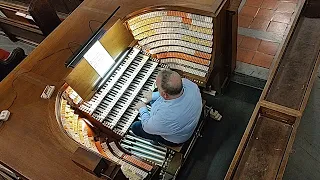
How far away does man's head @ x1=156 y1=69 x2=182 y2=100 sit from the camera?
2867 mm

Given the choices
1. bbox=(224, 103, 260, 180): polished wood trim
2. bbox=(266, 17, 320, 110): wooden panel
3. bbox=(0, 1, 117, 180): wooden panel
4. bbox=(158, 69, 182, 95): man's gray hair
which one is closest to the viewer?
bbox=(224, 103, 260, 180): polished wood trim

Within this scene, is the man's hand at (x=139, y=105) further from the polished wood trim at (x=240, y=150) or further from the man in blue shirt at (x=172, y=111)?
the polished wood trim at (x=240, y=150)

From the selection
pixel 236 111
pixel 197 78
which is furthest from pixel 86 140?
pixel 236 111

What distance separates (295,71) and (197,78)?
1.29m

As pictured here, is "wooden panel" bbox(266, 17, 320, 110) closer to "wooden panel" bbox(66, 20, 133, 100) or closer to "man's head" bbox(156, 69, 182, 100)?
"man's head" bbox(156, 69, 182, 100)

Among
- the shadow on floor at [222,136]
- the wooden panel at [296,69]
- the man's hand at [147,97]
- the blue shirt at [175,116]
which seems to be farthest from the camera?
the shadow on floor at [222,136]

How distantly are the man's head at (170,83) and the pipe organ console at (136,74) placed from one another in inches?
25.3

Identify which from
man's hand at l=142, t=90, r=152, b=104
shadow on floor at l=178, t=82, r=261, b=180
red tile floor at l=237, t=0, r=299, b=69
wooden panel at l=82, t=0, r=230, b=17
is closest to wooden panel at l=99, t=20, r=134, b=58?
wooden panel at l=82, t=0, r=230, b=17

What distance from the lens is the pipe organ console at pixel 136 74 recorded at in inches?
123

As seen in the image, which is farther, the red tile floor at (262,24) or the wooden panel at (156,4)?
the red tile floor at (262,24)

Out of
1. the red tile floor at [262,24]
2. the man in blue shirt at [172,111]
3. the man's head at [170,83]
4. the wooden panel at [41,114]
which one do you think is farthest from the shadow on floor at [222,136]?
the wooden panel at [41,114]

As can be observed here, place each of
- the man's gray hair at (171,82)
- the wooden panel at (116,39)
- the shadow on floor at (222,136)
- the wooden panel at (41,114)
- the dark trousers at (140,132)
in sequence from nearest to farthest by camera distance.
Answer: the wooden panel at (41,114), the man's gray hair at (171,82), the wooden panel at (116,39), the dark trousers at (140,132), the shadow on floor at (222,136)

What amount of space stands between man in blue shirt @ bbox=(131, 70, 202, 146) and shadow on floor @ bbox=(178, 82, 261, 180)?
1.72 ft


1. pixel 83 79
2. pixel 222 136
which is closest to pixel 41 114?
pixel 83 79
